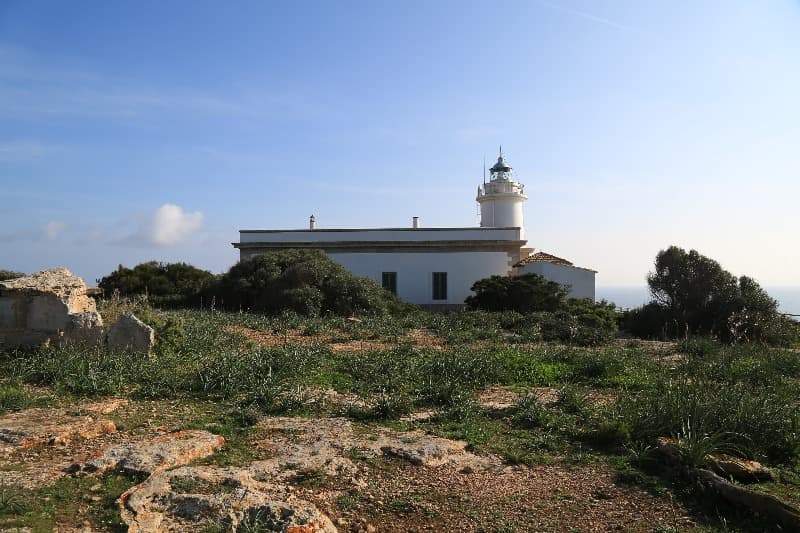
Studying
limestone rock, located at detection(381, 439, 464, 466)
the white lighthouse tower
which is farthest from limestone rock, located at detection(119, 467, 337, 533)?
the white lighthouse tower

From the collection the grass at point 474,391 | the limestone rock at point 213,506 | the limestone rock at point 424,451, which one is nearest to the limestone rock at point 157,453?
the grass at point 474,391

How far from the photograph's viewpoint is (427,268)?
1059 inches

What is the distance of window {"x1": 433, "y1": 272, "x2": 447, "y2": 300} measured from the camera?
26.9 m

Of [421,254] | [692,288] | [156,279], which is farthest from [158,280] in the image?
[692,288]

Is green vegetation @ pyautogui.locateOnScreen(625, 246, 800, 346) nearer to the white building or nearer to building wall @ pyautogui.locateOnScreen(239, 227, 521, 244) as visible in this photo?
the white building

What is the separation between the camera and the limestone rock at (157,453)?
14.2 feet

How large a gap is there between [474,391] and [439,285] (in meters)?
19.5

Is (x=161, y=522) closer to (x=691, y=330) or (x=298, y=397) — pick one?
(x=298, y=397)

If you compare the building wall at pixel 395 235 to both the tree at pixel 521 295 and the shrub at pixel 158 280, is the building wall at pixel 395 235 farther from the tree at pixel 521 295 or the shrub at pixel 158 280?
the tree at pixel 521 295

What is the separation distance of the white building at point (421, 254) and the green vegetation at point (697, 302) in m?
8.53

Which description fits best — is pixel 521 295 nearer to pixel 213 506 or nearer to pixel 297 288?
pixel 297 288

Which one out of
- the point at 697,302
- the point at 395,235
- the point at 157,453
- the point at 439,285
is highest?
the point at 395,235

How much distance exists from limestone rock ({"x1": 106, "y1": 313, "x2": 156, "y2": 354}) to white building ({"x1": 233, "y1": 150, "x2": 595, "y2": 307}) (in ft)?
60.1

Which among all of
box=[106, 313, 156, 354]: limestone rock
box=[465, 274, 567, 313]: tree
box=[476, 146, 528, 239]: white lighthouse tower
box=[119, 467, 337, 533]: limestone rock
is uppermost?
box=[476, 146, 528, 239]: white lighthouse tower
